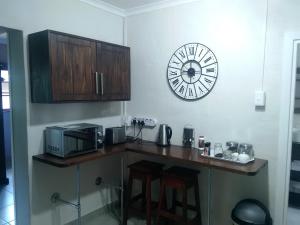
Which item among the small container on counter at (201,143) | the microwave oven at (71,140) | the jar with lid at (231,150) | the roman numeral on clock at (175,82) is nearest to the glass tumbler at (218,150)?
the jar with lid at (231,150)

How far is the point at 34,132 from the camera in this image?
2.30 metres

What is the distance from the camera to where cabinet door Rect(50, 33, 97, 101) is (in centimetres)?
212

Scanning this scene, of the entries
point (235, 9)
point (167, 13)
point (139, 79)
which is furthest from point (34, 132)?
point (235, 9)

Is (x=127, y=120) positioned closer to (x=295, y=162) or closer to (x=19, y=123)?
(x=19, y=123)

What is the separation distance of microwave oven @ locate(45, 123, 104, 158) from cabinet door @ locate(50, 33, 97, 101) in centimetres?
28

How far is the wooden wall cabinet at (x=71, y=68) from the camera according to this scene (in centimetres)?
210

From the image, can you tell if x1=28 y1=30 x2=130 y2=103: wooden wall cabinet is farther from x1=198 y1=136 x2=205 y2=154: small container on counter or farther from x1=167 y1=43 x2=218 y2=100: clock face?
x1=198 y1=136 x2=205 y2=154: small container on counter

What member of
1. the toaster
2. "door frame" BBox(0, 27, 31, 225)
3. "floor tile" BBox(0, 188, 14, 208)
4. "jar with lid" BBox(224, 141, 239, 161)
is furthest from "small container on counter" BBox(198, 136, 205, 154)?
"floor tile" BBox(0, 188, 14, 208)

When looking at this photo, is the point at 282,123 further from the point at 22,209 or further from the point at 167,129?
the point at 22,209

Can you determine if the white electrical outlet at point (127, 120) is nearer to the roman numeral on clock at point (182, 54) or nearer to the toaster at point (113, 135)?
the toaster at point (113, 135)

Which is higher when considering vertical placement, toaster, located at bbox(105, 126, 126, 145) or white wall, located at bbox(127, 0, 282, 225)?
white wall, located at bbox(127, 0, 282, 225)

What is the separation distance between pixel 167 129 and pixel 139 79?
2.45 feet

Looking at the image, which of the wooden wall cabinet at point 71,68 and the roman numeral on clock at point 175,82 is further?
the roman numeral on clock at point 175,82

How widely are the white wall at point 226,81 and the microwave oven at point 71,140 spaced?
0.79 meters
